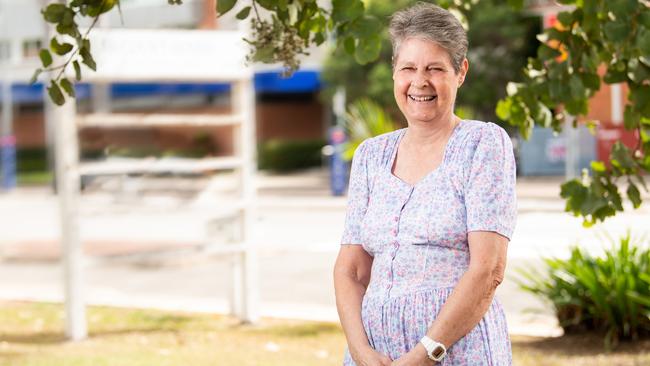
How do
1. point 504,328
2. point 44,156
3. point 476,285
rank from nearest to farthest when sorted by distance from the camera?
point 476,285
point 504,328
point 44,156

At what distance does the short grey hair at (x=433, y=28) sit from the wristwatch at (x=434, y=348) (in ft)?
2.25

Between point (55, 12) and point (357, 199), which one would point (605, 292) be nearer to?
point (357, 199)

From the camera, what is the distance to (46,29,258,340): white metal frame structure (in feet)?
21.4

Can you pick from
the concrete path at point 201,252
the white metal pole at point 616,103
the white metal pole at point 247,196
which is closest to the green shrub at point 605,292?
the concrete path at point 201,252

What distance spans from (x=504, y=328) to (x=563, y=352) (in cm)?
386

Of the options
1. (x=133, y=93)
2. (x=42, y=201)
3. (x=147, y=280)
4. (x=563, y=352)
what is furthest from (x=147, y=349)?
(x=133, y=93)

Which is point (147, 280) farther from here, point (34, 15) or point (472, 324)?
point (34, 15)

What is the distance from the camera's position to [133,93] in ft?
112

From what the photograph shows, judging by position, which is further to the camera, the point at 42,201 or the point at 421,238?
the point at 42,201

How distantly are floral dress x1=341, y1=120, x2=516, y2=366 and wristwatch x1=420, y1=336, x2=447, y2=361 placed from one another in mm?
53

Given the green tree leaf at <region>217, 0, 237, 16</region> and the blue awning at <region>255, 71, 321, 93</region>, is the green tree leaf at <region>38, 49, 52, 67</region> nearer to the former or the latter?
the green tree leaf at <region>217, 0, 237, 16</region>

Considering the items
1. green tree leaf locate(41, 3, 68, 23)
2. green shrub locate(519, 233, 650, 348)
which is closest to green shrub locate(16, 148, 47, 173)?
green shrub locate(519, 233, 650, 348)

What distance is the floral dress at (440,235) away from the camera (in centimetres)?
238

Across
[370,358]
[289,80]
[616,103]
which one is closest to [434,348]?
[370,358]
